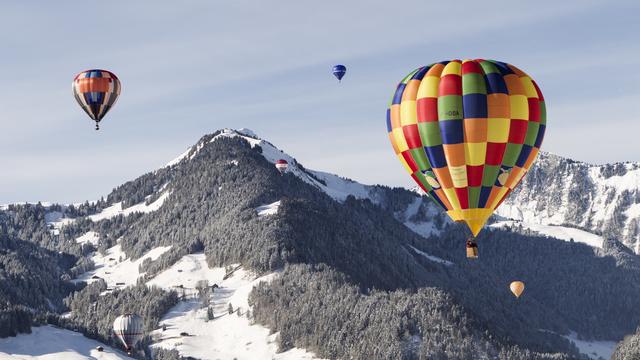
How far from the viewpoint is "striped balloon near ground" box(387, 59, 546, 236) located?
441 feet

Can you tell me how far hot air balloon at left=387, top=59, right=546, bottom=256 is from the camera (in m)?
134

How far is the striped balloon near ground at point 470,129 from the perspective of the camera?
5290 inches

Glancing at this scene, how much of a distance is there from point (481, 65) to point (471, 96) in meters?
6.20

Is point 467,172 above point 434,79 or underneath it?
underneath

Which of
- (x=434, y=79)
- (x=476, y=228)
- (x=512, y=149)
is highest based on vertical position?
(x=434, y=79)

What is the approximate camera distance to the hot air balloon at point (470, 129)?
13438cm

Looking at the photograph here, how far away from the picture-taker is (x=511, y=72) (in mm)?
137875

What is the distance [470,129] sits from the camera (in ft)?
439

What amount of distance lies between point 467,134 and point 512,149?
264 inches

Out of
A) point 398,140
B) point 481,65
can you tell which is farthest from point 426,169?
point 481,65

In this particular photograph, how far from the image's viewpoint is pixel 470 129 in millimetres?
133875

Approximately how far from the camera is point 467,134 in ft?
440

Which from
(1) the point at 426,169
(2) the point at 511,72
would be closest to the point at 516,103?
(2) the point at 511,72

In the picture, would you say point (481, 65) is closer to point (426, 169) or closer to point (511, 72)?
point (511, 72)
